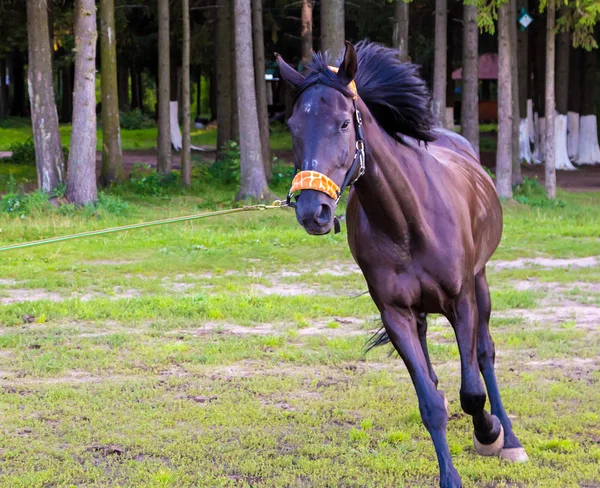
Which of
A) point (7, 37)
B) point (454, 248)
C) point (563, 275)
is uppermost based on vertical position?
point (7, 37)

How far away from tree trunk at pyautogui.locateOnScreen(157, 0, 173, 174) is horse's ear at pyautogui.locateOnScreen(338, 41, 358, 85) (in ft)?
58.7

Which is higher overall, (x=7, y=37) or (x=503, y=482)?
(x=7, y=37)

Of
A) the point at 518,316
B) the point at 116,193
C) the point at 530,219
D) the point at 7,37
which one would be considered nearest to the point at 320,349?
the point at 518,316

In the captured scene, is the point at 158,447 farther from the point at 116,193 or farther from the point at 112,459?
the point at 116,193

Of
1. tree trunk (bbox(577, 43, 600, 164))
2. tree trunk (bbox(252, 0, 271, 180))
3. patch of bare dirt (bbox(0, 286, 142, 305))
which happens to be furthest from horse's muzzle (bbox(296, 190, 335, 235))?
tree trunk (bbox(577, 43, 600, 164))

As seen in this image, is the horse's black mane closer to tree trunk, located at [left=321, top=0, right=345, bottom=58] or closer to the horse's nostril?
the horse's nostril

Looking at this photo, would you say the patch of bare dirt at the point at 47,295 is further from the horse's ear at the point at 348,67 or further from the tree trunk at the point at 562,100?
the tree trunk at the point at 562,100

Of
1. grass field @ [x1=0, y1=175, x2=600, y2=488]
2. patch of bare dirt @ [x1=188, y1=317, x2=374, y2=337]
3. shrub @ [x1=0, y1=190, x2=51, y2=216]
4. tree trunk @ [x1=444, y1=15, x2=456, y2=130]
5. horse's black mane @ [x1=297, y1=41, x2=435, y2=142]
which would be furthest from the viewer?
tree trunk @ [x1=444, y1=15, x2=456, y2=130]

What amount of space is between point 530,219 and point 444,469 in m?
13.8

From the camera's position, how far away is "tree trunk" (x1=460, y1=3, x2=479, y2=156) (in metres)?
20.1

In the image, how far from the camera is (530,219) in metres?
17.8

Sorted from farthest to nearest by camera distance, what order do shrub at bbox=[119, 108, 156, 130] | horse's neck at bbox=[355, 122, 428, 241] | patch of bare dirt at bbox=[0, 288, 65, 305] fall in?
shrub at bbox=[119, 108, 156, 130]
patch of bare dirt at bbox=[0, 288, 65, 305]
horse's neck at bbox=[355, 122, 428, 241]

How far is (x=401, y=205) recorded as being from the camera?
4781 mm

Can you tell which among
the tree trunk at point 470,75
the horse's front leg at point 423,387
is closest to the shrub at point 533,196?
the tree trunk at point 470,75
